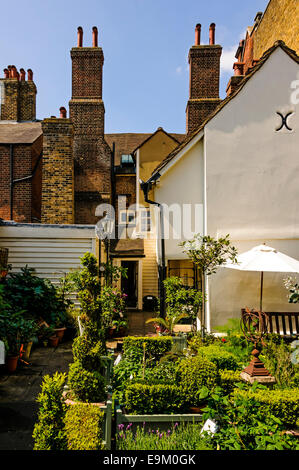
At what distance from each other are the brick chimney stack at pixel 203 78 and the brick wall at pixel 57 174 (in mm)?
5268

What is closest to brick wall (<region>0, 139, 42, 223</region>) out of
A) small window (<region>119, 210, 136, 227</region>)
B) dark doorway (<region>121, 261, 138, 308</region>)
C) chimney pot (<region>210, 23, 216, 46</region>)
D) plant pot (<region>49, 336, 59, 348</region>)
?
small window (<region>119, 210, 136, 227</region>)

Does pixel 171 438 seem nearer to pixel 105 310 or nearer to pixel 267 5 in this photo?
pixel 105 310

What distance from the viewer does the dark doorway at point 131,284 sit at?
16.9 meters

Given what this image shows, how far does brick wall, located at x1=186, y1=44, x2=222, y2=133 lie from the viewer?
45.4ft

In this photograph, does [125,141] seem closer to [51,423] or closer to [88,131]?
[88,131]

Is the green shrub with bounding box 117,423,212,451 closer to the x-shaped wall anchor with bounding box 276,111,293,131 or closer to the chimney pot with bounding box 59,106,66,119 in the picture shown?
the x-shaped wall anchor with bounding box 276,111,293,131

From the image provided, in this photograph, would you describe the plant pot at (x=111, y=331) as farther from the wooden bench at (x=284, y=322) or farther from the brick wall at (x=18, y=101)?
the brick wall at (x=18, y=101)

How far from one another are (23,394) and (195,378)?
9.74 feet

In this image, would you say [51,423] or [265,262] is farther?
[265,262]

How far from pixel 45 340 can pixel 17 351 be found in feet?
6.04

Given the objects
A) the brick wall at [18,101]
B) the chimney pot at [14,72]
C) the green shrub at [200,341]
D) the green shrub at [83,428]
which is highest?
the chimney pot at [14,72]

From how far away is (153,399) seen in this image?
4488 millimetres

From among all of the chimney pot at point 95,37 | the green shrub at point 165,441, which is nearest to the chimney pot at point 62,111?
the chimney pot at point 95,37

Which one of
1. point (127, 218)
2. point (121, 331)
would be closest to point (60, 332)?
point (121, 331)
